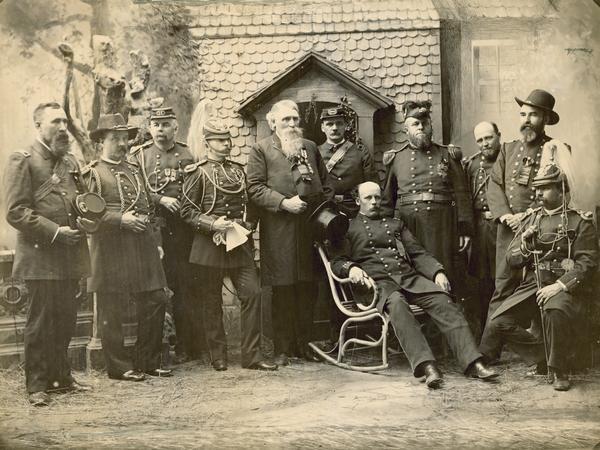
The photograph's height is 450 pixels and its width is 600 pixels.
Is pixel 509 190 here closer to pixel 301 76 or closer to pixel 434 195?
pixel 434 195

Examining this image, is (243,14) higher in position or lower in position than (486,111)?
higher

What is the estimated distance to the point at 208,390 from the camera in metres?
5.12

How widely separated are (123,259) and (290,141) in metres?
1.31

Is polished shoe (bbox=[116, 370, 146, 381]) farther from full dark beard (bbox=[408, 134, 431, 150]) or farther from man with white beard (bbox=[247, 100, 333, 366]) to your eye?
full dark beard (bbox=[408, 134, 431, 150])

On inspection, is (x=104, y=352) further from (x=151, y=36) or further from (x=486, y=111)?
(x=486, y=111)

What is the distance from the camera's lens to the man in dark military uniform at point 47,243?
4902 mm

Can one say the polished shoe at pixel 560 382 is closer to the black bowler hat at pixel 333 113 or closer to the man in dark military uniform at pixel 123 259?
the black bowler hat at pixel 333 113

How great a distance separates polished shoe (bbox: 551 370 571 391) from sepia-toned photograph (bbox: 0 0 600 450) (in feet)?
0.04

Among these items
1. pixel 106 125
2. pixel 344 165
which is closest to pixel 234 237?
pixel 344 165

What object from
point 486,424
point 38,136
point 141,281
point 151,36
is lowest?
point 486,424

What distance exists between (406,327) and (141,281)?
167 centimetres

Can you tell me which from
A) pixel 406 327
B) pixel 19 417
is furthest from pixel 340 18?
pixel 19 417

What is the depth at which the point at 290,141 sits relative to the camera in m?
5.46

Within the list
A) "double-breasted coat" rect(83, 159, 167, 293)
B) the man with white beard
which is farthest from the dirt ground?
"double-breasted coat" rect(83, 159, 167, 293)
